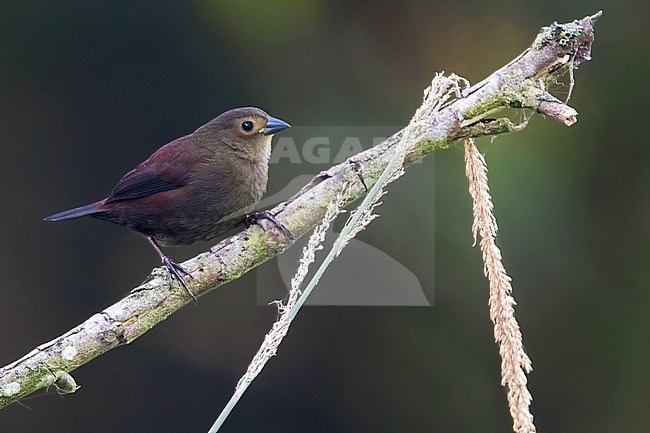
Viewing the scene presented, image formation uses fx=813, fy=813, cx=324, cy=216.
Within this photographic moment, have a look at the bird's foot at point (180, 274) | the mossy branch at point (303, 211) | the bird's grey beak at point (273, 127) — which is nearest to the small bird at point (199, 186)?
the bird's grey beak at point (273, 127)

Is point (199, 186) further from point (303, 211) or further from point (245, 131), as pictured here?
point (303, 211)

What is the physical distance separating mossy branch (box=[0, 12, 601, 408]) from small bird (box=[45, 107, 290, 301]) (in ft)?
1.74

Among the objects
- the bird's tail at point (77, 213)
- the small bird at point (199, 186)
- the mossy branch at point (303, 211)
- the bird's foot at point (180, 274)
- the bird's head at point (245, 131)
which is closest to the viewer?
the mossy branch at point (303, 211)

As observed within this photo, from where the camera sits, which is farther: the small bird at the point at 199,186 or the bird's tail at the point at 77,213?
the bird's tail at the point at 77,213

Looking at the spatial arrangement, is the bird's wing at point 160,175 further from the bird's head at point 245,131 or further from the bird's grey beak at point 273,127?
the bird's grey beak at point 273,127

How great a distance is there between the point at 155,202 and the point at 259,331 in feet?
5.27

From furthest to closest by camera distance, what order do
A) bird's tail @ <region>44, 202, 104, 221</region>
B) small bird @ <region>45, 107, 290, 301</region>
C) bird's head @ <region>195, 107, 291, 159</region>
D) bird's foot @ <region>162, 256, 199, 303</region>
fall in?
bird's head @ <region>195, 107, 291, 159</region> → bird's tail @ <region>44, 202, 104, 221</region> → small bird @ <region>45, 107, 290, 301</region> → bird's foot @ <region>162, 256, 199, 303</region>

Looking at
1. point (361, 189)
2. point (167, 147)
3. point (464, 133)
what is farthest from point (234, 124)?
point (464, 133)

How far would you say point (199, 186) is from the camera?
3150 millimetres

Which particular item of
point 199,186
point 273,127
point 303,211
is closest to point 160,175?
point 199,186

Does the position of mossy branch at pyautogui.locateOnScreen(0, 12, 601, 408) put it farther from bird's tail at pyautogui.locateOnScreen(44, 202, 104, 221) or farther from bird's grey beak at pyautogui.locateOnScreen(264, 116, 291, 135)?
bird's tail at pyautogui.locateOnScreen(44, 202, 104, 221)

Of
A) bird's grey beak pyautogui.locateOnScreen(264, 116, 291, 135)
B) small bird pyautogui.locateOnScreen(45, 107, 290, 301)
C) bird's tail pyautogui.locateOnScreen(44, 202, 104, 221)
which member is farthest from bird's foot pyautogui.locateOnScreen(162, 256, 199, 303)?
bird's grey beak pyautogui.locateOnScreen(264, 116, 291, 135)

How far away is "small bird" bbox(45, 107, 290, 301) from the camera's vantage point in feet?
10.2

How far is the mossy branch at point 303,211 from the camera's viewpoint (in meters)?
1.98
